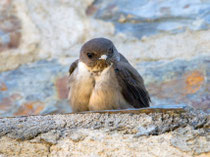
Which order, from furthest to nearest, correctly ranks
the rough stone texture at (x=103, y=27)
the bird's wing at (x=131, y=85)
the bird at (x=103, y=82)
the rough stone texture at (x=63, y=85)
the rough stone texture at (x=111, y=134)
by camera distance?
1. the rough stone texture at (x=103, y=27)
2. the rough stone texture at (x=63, y=85)
3. the bird's wing at (x=131, y=85)
4. the bird at (x=103, y=82)
5. the rough stone texture at (x=111, y=134)

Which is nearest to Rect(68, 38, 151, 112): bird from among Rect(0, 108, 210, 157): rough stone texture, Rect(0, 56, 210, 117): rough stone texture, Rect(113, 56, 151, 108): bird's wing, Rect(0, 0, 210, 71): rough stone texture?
Rect(113, 56, 151, 108): bird's wing

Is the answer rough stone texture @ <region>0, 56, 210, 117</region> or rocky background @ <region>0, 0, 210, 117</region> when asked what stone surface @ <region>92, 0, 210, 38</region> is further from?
rough stone texture @ <region>0, 56, 210, 117</region>

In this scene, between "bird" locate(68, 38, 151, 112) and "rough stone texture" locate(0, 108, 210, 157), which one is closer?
"rough stone texture" locate(0, 108, 210, 157)

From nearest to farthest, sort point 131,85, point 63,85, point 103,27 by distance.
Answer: point 131,85 < point 63,85 < point 103,27

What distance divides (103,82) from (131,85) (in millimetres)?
270

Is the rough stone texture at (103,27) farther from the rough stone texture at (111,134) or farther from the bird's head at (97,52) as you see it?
the rough stone texture at (111,134)

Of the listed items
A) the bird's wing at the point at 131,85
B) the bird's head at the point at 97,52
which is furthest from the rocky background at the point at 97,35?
the bird's head at the point at 97,52

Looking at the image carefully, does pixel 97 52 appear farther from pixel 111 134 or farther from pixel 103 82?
pixel 111 134

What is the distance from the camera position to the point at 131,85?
2.90m

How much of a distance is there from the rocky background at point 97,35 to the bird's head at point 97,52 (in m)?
0.52

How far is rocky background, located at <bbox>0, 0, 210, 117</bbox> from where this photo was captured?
326 centimetres

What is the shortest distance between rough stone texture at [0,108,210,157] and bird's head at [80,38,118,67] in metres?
1.16

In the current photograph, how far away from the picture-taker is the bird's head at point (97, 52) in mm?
2887

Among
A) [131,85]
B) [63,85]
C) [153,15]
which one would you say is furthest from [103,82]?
[153,15]
